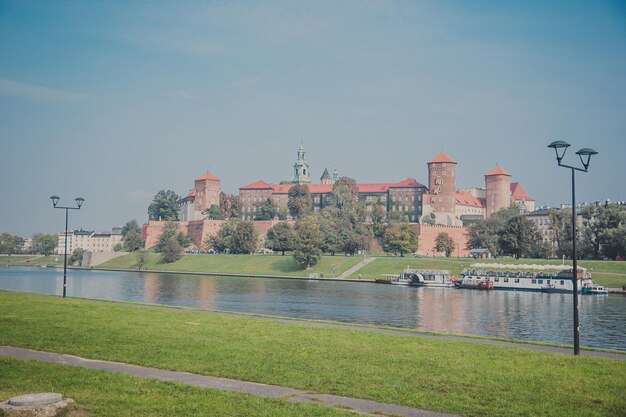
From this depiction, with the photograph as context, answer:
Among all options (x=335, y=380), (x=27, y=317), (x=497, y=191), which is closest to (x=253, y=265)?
(x=497, y=191)

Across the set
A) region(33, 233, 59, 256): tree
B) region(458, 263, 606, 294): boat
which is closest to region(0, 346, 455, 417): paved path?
region(458, 263, 606, 294): boat

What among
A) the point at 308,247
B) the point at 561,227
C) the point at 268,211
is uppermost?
the point at 268,211

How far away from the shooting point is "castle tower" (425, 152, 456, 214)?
11388 centimetres

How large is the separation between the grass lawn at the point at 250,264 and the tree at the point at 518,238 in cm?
1602

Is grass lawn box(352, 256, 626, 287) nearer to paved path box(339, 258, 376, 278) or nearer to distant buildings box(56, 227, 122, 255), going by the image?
paved path box(339, 258, 376, 278)

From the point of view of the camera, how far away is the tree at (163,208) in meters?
121

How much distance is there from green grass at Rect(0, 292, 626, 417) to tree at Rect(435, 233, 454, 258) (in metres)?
75.0

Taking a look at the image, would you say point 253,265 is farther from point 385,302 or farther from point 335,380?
point 335,380

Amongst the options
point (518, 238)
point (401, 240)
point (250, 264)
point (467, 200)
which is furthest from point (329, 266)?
point (467, 200)

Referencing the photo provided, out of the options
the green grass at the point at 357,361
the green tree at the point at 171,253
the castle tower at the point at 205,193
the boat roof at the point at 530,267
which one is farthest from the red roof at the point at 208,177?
the green grass at the point at 357,361

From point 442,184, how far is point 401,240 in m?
35.2

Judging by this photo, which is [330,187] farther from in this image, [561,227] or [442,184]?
[561,227]

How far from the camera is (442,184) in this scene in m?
115

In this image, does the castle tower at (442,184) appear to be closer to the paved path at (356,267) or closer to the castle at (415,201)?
the castle at (415,201)
